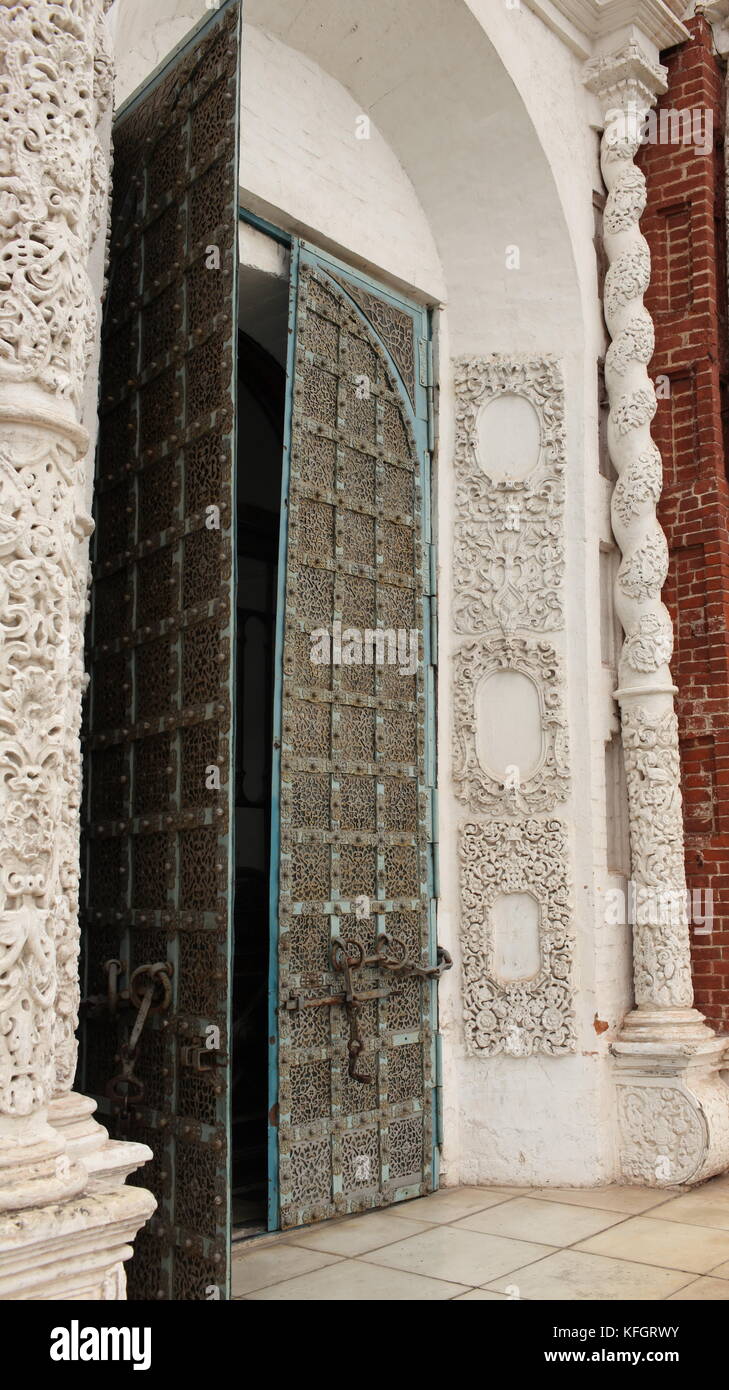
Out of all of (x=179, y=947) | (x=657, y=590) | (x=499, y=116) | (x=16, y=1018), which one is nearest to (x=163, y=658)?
(x=179, y=947)

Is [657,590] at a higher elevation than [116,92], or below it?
below

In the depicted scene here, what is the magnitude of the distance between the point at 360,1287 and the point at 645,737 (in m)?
2.84

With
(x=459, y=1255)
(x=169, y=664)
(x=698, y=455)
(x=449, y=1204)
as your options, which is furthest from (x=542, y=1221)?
(x=698, y=455)

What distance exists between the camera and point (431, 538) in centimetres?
575

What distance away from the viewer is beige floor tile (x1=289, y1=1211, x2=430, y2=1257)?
434 cm

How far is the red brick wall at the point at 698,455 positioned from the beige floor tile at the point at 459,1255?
186 cm

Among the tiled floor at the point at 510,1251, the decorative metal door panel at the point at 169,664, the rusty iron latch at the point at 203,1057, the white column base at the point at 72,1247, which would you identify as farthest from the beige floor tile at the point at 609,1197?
the white column base at the point at 72,1247

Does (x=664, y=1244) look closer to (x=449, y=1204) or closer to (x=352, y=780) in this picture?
(x=449, y=1204)

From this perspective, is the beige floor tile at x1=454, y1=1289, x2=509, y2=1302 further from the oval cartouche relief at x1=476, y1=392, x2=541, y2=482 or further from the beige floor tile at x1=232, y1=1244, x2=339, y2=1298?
the oval cartouche relief at x1=476, y1=392, x2=541, y2=482

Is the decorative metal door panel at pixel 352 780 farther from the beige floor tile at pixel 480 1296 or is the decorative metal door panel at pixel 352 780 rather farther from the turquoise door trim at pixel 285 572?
the beige floor tile at pixel 480 1296

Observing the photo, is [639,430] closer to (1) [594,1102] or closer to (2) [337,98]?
(2) [337,98]

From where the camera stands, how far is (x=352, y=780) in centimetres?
504

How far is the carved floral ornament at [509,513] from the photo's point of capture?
18.9 ft

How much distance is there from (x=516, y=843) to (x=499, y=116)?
11.3ft
